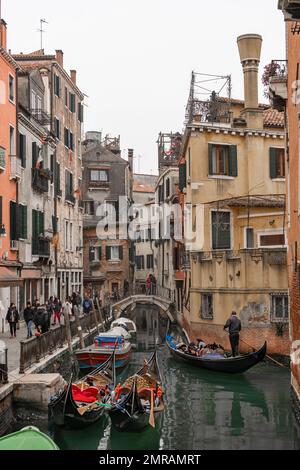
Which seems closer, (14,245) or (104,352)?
(104,352)

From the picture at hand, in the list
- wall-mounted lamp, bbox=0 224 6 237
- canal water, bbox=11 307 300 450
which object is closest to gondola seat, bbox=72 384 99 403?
canal water, bbox=11 307 300 450

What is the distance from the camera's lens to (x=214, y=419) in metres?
13.1

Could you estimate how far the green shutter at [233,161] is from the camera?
935 inches

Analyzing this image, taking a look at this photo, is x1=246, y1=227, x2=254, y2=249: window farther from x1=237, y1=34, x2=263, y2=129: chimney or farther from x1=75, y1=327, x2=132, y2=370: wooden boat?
x1=75, y1=327, x2=132, y2=370: wooden boat

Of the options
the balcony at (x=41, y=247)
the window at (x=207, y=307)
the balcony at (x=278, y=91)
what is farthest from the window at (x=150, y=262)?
the balcony at (x=278, y=91)

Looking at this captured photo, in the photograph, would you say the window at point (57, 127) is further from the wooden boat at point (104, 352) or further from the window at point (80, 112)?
the wooden boat at point (104, 352)

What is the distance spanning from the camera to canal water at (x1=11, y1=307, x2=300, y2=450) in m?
11.3

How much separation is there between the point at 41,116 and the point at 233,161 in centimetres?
819

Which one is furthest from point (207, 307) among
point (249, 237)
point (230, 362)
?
point (230, 362)

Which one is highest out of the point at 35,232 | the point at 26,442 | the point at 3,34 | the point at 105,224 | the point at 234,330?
the point at 3,34

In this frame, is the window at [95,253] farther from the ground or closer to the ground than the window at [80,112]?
closer to the ground

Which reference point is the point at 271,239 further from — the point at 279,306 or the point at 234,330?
the point at 234,330

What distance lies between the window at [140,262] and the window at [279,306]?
96.6 ft
